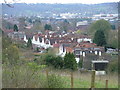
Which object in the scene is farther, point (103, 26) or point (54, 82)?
point (103, 26)

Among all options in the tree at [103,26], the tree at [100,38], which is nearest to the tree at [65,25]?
the tree at [103,26]

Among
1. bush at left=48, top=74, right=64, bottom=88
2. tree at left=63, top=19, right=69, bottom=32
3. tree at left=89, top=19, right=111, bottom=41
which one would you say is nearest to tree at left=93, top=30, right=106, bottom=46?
tree at left=89, top=19, right=111, bottom=41

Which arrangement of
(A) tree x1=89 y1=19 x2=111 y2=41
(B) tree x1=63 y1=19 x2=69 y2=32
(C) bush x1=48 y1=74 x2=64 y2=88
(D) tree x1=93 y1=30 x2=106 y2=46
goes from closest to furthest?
(C) bush x1=48 y1=74 x2=64 y2=88 < (D) tree x1=93 y1=30 x2=106 y2=46 < (A) tree x1=89 y1=19 x2=111 y2=41 < (B) tree x1=63 y1=19 x2=69 y2=32

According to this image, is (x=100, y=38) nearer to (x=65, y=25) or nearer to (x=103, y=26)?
(x=103, y=26)

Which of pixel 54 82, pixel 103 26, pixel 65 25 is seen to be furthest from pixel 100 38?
pixel 54 82

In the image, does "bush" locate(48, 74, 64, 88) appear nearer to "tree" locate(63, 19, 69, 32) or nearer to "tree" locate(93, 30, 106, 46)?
"tree" locate(93, 30, 106, 46)

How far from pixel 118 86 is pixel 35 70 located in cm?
124

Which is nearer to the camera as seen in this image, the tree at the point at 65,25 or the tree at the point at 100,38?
the tree at the point at 100,38

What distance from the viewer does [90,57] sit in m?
11.9

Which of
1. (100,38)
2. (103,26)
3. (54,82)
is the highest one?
(54,82)

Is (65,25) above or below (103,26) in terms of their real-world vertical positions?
below

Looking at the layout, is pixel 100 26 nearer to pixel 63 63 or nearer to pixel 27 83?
pixel 63 63

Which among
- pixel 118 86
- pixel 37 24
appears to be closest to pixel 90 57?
pixel 118 86

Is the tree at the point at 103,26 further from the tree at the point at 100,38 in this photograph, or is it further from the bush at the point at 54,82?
the bush at the point at 54,82
